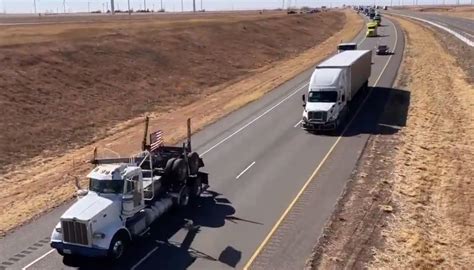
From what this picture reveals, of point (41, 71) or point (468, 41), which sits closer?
point (41, 71)

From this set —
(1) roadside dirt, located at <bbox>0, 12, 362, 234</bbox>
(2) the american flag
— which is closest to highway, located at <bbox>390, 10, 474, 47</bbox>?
(1) roadside dirt, located at <bbox>0, 12, 362, 234</bbox>

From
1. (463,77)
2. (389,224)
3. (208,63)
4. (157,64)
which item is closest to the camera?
(389,224)

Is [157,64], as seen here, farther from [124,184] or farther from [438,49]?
[124,184]

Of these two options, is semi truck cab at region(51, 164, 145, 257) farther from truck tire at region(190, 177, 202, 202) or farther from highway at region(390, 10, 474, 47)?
highway at region(390, 10, 474, 47)

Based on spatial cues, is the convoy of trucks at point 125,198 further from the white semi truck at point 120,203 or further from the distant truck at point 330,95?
the distant truck at point 330,95

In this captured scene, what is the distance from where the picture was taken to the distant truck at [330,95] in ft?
118

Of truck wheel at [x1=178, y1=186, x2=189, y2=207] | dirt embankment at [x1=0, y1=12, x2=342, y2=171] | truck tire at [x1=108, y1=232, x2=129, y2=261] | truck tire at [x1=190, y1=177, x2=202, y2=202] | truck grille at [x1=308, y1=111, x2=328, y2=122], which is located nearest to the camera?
truck tire at [x1=108, y1=232, x2=129, y2=261]

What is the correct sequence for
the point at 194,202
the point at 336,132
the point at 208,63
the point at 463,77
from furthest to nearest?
the point at 208,63, the point at 463,77, the point at 336,132, the point at 194,202

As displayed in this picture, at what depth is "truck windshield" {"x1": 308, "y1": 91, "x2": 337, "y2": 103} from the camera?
121 feet

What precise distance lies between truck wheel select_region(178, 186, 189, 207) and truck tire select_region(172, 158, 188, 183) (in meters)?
0.44

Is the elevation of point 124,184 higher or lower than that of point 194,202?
higher

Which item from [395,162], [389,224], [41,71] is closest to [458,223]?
[389,224]

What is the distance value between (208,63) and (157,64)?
782 centimetres

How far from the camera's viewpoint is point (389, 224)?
2194 cm
